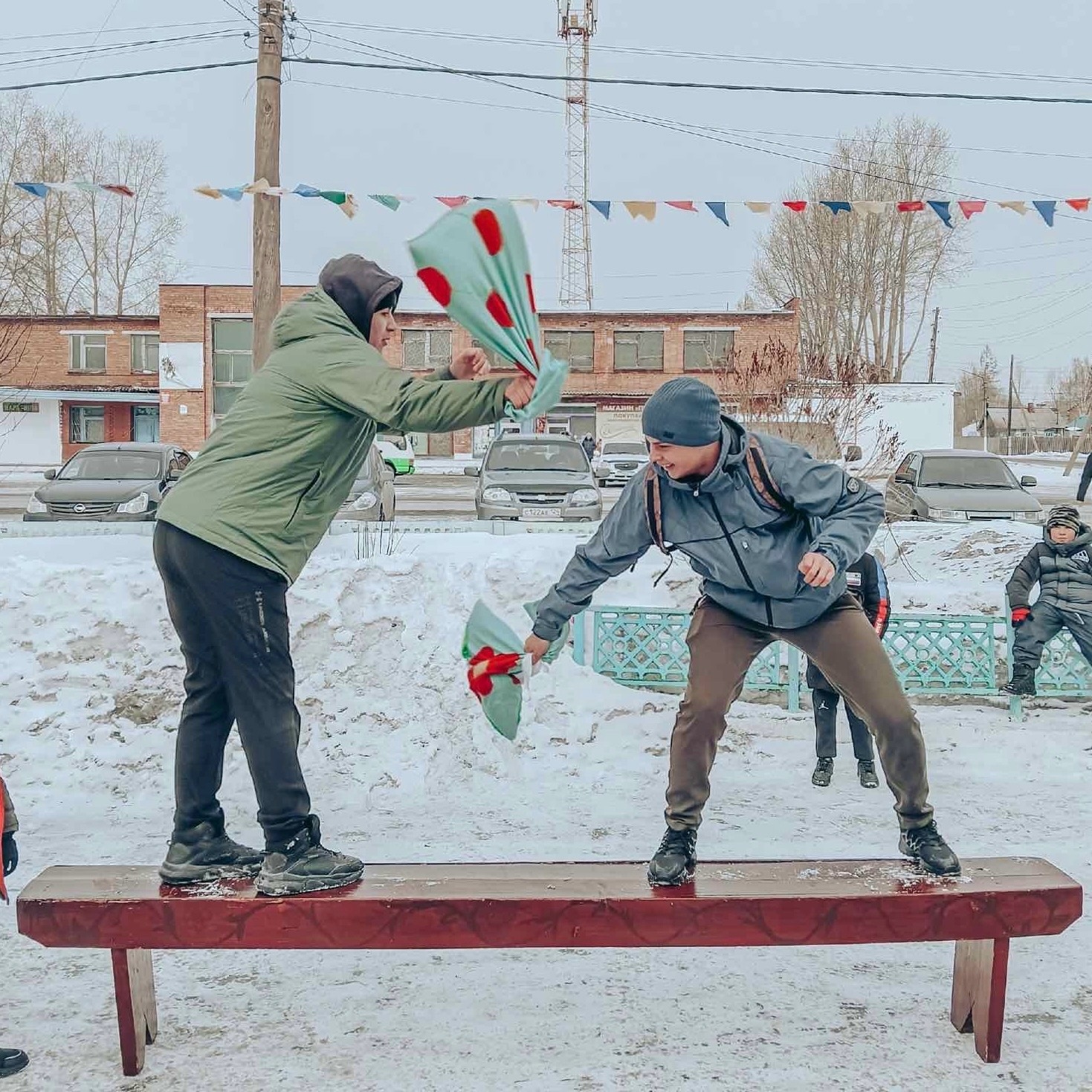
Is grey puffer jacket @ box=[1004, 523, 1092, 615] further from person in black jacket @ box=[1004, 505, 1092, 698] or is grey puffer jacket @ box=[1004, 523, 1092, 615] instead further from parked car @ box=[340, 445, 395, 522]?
parked car @ box=[340, 445, 395, 522]

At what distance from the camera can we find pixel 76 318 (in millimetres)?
45531

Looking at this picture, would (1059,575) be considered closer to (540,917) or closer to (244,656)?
(540,917)

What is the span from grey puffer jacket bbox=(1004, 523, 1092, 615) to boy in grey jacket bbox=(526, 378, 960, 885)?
4.72 m

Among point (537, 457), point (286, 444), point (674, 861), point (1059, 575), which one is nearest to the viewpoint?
point (286, 444)

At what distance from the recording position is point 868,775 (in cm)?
634

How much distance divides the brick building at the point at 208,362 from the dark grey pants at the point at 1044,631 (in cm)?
3645

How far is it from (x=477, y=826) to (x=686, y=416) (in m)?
2.99

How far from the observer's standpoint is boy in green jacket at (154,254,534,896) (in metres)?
3.08

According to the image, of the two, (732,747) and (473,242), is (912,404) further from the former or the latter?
A: (473,242)

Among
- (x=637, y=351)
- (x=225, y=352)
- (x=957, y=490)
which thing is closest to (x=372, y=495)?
(x=957, y=490)

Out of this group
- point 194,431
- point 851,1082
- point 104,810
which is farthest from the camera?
point 194,431

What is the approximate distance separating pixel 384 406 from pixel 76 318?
47274 mm

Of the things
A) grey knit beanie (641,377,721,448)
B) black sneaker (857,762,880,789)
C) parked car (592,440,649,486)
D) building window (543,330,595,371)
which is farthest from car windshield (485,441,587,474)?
building window (543,330,595,371)

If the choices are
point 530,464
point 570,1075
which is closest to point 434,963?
point 570,1075
